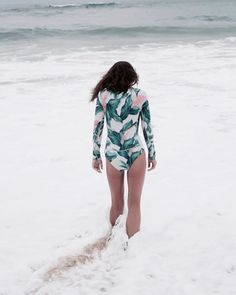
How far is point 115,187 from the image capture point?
3.92 metres

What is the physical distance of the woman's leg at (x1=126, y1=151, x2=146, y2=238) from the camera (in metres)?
3.78

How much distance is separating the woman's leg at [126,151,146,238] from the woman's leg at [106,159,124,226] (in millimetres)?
93

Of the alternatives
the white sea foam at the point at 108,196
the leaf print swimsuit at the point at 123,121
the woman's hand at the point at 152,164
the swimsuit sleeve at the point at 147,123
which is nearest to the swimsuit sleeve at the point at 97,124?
the leaf print swimsuit at the point at 123,121

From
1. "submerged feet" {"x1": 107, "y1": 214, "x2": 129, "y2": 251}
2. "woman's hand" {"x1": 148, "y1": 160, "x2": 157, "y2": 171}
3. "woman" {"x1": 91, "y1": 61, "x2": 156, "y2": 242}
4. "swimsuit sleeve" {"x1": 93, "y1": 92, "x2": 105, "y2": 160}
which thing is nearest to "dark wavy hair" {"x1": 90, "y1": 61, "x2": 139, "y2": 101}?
"woman" {"x1": 91, "y1": 61, "x2": 156, "y2": 242}

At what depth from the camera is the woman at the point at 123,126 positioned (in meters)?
3.53

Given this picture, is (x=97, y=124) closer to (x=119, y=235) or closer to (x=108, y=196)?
(x=119, y=235)

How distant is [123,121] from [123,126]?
0.16 feet

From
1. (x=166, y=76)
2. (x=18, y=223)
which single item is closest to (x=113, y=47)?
(x=166, y=76)

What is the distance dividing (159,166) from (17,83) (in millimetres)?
8525

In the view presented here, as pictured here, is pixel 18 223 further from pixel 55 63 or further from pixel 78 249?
pixel 55 63

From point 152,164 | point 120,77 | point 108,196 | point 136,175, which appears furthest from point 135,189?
point 108,196

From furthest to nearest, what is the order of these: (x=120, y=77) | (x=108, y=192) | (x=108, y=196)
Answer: (x=108, y=192) → (x=108, y=196) → (x=120, y=77)

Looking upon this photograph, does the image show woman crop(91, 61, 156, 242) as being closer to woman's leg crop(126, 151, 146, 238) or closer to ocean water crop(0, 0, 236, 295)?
woman's leg crop(126, 151, 146, 238)

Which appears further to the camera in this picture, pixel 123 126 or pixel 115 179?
pixel 115 179
